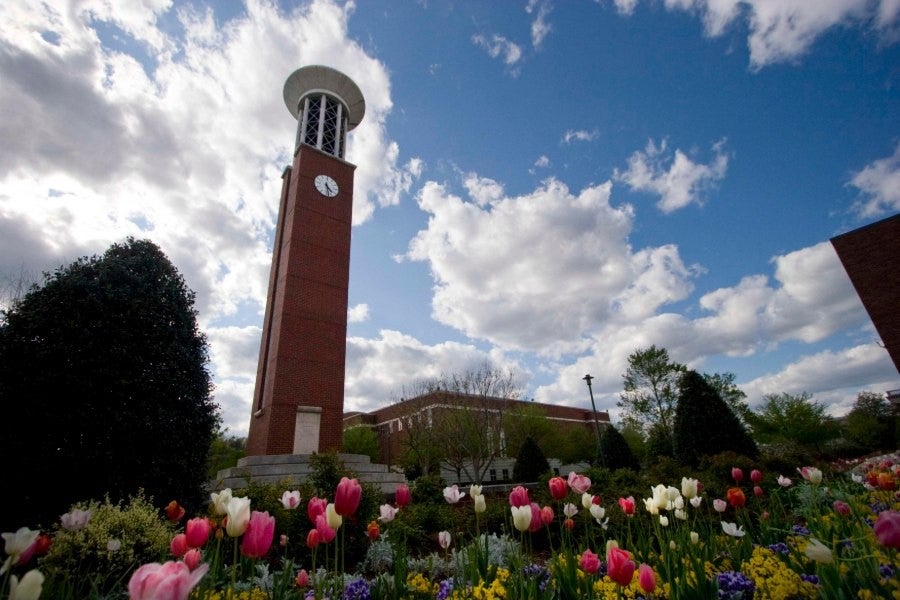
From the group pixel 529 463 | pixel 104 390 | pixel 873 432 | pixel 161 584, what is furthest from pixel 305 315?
pixel 873 432

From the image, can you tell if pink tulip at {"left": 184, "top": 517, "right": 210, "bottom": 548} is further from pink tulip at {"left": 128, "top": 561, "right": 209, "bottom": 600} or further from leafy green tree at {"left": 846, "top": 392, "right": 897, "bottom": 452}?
leafy green tree at {"left": 846, "top": 392, "right": 897, "bottom": 452}

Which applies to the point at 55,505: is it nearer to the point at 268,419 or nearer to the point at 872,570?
the point at 268,419

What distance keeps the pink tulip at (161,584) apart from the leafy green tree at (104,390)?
6825 mm

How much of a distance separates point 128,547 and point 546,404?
2120 inches

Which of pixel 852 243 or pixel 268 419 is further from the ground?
pixel 852 243

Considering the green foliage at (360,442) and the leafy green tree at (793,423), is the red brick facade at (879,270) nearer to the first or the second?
the leafy green tree at (793,423)

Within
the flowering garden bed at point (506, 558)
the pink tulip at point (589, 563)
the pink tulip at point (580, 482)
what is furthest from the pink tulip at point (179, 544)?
the pink tulip at point (580, 482)

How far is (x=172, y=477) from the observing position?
7730 mm

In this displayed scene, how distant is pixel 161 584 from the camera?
1.12 metres

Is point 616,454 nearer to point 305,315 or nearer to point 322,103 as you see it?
point 305,315

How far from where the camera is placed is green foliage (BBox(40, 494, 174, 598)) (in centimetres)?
403

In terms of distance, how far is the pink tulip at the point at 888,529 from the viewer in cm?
137

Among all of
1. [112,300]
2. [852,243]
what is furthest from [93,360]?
[852,243]

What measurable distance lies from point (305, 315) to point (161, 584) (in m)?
15.5
